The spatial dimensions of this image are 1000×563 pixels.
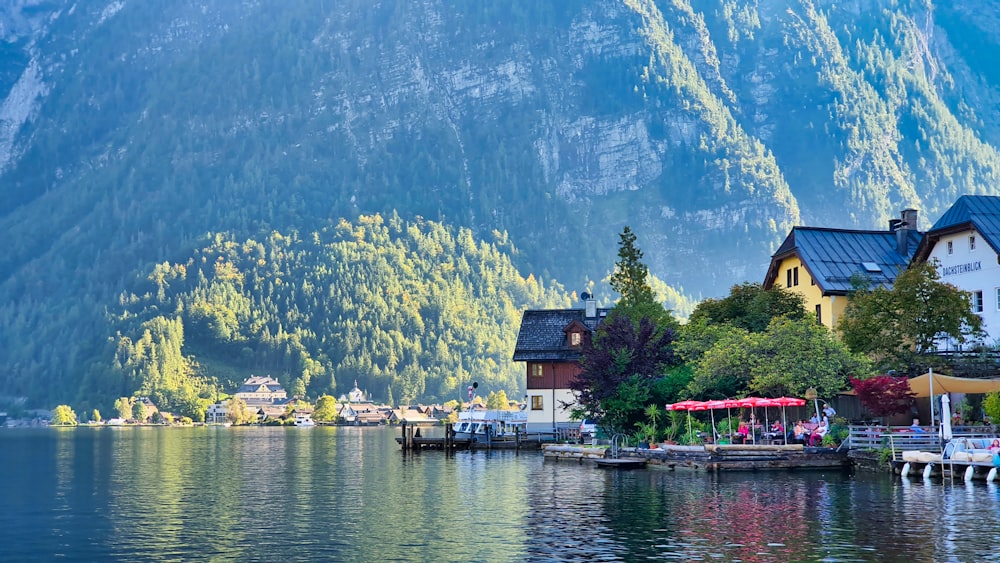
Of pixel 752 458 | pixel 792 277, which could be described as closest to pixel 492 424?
pixel 792 277

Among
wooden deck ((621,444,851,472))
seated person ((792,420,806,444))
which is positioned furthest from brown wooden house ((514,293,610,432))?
wooden deck ((621,444,851,472))

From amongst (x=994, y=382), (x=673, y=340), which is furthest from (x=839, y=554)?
(x=673, y=340)

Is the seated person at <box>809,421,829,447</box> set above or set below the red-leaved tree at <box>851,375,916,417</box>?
below

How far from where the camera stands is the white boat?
10775cm

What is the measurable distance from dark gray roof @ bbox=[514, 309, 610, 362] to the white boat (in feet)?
17.8

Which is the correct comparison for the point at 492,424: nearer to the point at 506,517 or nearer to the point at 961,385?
the point at 961,385

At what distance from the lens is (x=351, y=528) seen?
45.0 m

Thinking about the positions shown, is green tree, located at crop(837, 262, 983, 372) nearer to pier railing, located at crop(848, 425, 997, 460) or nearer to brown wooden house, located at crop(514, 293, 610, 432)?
pier railing, located at crop(848, 425, 997, 460)

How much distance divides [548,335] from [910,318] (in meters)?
48.4

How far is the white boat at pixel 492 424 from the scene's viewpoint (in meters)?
108

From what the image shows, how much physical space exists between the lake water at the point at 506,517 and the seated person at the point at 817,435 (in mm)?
5650

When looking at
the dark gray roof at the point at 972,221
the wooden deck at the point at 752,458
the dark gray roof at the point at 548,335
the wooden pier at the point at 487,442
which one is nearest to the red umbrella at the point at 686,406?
the wooden deck at the point at 752,458

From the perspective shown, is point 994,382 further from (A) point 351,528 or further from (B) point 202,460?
(B) point 202,460

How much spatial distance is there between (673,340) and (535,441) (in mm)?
26734
